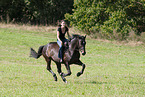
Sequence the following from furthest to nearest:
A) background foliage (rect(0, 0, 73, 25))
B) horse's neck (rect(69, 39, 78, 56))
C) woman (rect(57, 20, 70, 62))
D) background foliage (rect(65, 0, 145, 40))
→ 1. background foliage (rect(0, 0, 73, 25))
2. background foliage (rect(65, 0, 145, 40))
3. woman (rect(57, 20, 70, 62))
4. horse's neck (rect(69, 39, 78, 56))

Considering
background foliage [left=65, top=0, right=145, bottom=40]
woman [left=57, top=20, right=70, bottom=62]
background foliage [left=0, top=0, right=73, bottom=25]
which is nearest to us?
woman [left=57, top=20, right=70, bottom=62]

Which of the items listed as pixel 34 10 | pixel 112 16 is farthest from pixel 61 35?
pixel 34 10

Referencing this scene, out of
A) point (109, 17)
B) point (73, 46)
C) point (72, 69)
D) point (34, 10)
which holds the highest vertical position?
point (34, 10)

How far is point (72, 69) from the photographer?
1853cm

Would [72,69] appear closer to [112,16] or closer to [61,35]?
[61,35]

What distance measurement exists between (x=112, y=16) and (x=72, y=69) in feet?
47.3

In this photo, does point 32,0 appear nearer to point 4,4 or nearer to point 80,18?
point 4,4

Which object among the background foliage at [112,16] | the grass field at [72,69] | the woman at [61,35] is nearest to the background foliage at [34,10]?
A: the grass field at [72,69]

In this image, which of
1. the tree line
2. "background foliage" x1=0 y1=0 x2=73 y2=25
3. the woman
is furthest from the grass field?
"background foliage" x1=0 y1=0 x2=73 y2=25

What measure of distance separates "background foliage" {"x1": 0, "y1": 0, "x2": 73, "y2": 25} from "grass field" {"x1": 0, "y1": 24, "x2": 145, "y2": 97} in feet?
21.2

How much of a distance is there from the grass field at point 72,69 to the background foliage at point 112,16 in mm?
1878

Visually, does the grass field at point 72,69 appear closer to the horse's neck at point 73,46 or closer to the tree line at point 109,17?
the horse's neck at point 73,46

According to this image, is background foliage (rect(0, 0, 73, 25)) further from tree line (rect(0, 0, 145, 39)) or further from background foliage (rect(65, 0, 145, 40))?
background foliage (rect(65, 0, 145, 40))

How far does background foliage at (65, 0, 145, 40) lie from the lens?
102 feet
